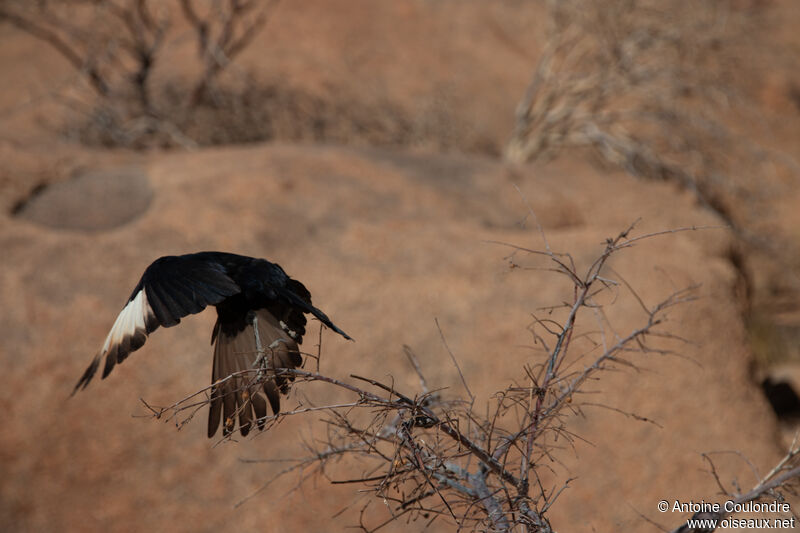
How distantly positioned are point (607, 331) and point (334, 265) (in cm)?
167

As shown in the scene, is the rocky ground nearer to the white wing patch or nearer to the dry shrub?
the white wing patch

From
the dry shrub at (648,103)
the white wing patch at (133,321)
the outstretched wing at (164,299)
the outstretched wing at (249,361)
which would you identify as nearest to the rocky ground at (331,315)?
the outstretched wing at (249,361)

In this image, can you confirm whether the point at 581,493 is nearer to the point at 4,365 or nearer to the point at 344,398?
the point at 344,398

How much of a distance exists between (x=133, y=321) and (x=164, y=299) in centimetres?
11

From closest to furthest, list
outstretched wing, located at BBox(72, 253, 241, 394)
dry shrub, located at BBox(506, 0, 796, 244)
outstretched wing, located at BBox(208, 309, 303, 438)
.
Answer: outstretched wing, located at BBox(72, 253, 241, 394), outstretched wing, located at BBox(208, 309, 303, 438), dry shrub, located at BBox(506, 0, 796, 244)

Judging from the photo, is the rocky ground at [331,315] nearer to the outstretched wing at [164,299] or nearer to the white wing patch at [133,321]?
the outstretched wing at [164,299]

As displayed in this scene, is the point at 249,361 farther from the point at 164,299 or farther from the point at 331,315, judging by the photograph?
the point at 331,315

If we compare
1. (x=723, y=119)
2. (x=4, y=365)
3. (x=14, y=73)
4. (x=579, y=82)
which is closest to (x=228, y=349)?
(x=4, y=365)

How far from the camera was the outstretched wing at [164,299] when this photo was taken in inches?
87.1

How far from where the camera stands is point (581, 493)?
4.51 m

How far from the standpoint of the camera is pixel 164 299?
7.66 ft

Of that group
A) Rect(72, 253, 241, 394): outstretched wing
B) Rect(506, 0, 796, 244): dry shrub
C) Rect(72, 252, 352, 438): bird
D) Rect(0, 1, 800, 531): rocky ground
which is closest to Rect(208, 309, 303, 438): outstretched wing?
Rect(72, 252, 352, 438): bird

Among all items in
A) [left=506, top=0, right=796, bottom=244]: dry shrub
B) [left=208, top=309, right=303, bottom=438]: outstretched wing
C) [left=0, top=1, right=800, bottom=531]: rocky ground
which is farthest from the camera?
[left=506, top=0, right=796, bottom=244]: dry shrub

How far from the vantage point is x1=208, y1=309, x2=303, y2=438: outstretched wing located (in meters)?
2.39
